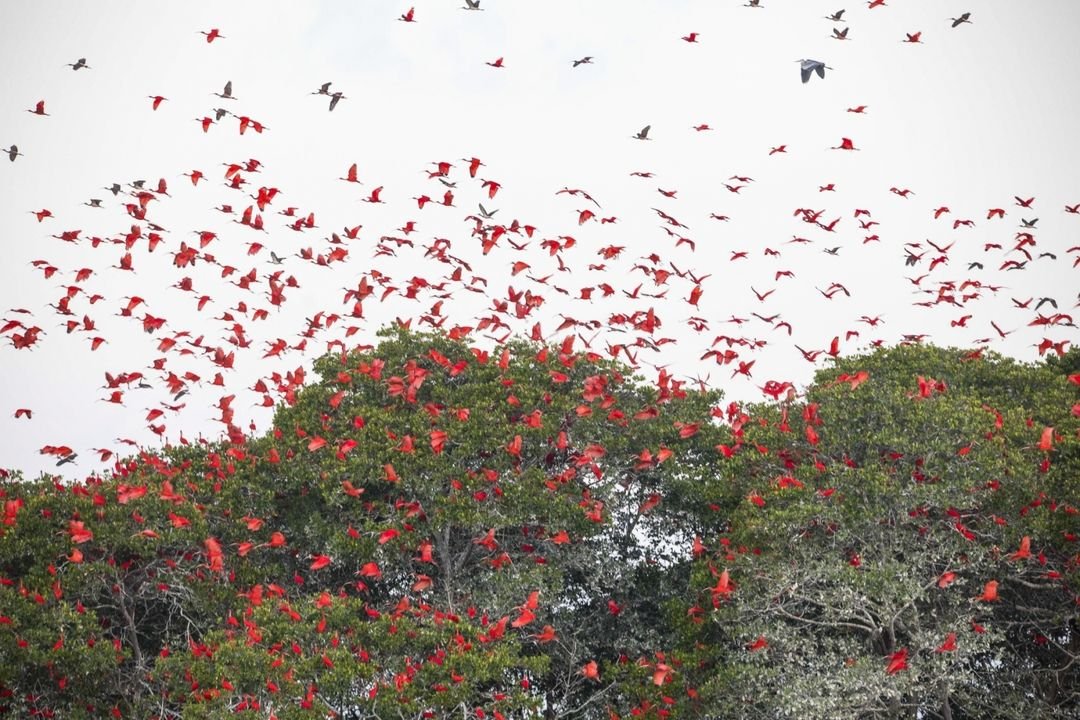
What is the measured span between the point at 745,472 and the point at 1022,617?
Result: 494 cm

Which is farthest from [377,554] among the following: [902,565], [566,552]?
[902,565]

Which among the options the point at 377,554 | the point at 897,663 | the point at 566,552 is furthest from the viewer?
the point at 566,552

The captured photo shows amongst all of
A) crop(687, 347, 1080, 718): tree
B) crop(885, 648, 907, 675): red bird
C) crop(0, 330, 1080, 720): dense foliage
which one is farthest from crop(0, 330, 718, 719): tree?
crop(885, 648, 907, 675): red bird

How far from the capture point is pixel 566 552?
65.1 feet

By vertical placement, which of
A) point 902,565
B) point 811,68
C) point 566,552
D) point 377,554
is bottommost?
point 566,552

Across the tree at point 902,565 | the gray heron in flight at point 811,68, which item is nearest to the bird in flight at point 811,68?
the gray heron in flight at point 811,68

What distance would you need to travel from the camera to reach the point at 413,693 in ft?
50.0

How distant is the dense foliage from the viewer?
15891 millimetres

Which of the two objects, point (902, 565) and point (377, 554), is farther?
point (377, 554)

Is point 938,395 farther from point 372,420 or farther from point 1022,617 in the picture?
point 372,420

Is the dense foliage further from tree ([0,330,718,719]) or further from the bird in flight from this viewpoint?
the bird in flight

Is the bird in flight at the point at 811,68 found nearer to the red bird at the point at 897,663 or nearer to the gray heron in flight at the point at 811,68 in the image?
the gray heron in flight at the point at 811,68

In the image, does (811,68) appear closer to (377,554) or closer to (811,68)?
(811,68)

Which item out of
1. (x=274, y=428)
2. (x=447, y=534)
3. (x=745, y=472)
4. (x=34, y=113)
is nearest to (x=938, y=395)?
(x=745, y=472)
